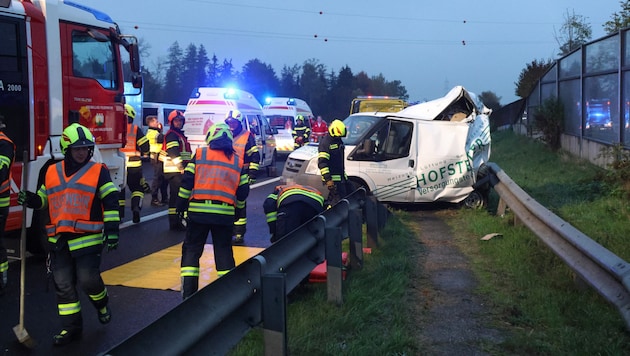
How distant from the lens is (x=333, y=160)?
9008 millimetres

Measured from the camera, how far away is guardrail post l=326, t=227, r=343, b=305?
5082mm

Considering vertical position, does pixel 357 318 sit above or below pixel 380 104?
below

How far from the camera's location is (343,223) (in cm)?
625

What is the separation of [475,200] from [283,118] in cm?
1850

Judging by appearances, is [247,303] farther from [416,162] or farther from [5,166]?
[416,162]

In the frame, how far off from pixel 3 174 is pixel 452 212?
7.23 m

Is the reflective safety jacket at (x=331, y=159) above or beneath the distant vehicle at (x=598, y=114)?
beneath

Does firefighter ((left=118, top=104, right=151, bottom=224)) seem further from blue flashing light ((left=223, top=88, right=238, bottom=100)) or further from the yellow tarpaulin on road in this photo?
blue flashing light ((left=223, top=88, right=238, bottom=100))

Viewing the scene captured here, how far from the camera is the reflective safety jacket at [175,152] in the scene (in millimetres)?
9875

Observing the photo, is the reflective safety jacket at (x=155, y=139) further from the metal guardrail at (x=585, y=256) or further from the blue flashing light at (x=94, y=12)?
the metal guardrail at (x=585, y=256)

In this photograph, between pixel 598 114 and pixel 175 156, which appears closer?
pixel 175 156

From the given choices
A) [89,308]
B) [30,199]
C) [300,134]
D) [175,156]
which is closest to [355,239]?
[89,308]

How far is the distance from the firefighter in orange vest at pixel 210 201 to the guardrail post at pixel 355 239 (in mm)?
1272

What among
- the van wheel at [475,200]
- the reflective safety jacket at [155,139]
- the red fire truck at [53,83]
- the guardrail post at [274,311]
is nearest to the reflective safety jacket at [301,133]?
the reflective safety jacket at [155,139]
